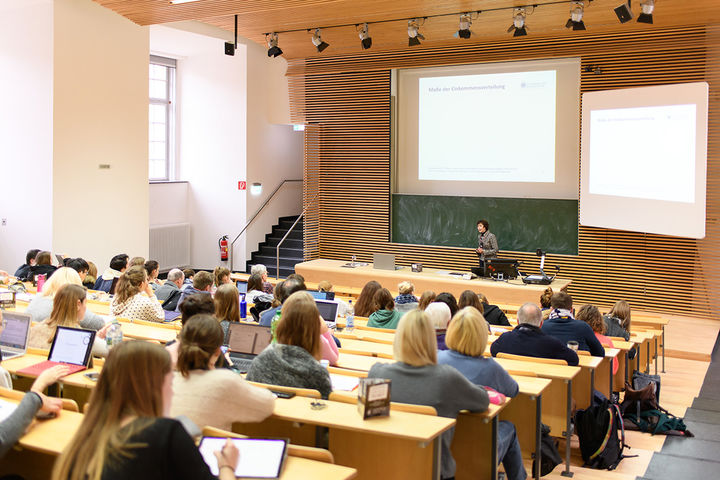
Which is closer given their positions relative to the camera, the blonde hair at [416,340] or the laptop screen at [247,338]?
the blonde hair at [416,340]

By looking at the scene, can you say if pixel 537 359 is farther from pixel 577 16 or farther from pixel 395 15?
pixel 395 15

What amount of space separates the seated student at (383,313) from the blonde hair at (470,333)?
2.40 m

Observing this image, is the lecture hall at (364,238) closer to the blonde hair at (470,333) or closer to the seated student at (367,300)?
the blonde hair at (470,333)

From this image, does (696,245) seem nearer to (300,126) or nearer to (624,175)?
(624,175)

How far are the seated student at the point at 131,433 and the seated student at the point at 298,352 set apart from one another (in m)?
1.66

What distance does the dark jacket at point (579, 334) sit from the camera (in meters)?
5.91

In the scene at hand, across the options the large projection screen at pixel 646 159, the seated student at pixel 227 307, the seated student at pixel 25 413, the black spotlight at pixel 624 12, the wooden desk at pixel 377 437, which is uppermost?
the black spotlight at pixel 624 12

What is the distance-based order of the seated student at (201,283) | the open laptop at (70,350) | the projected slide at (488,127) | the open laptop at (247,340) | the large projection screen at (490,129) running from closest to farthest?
the open laptop at (70,350) < the open laptop at (247,340) < the seated student at (201,283) < the large projection screen at (490,129) < the projected slide at (488,127)

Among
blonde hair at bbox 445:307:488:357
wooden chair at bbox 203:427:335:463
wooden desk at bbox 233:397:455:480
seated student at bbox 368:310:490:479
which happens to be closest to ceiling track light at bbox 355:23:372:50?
blonde hair at bbox 445:307:488:357

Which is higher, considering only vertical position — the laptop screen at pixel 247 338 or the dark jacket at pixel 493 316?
the laptop screen at pixel 247 338

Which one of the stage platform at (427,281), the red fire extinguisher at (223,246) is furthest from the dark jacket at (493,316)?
the red fire extinguisher at (223,246)

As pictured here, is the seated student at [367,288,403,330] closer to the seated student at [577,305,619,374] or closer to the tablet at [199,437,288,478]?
the seated student at [577,305,619,374]

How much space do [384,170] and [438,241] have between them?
1.61 m

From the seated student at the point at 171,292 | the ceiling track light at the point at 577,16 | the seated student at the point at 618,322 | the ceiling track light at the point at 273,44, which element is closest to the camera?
the seated student at the point at 618,322
